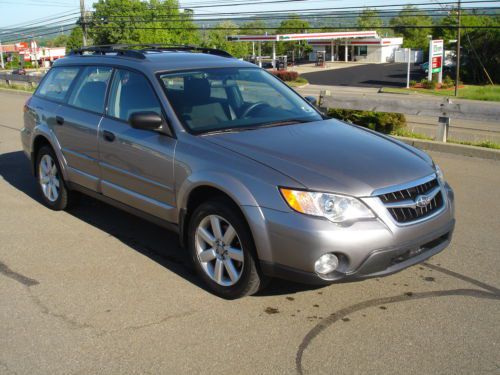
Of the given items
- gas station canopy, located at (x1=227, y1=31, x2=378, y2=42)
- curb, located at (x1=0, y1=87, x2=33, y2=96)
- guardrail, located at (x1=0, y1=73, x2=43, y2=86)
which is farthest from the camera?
gas station canopy, located at (x1=227, y1=31, x2=378, y2=42)

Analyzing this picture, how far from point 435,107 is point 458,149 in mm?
1019

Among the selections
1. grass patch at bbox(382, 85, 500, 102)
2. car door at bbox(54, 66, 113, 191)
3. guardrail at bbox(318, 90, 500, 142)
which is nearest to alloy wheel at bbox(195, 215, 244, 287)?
car door at bbox(54, 66, 113, 191)

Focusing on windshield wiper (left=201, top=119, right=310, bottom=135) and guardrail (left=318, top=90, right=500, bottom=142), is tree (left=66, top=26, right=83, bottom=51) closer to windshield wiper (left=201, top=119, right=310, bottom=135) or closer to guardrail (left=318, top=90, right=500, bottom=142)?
guardrail (left=318, top=90, right=500, bottom=142)

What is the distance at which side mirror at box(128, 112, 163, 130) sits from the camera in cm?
449

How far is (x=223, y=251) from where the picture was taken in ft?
13.8

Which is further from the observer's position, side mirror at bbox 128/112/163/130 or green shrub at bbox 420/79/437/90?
green shrub at bbox 420/79/437/90

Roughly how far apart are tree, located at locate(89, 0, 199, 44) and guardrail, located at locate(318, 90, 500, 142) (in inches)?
3095

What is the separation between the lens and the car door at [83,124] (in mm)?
5504

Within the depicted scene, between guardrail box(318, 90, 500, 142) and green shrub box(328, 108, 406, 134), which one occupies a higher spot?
guardrail box(318, 90, 500, 142)

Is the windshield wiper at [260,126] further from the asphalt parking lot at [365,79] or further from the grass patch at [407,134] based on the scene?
the asphalt parking lot at [365,79]

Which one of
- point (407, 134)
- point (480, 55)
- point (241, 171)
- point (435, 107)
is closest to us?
point (241, 171)

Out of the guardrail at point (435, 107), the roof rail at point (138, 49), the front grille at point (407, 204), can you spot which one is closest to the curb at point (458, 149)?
the guardrail at point (435, 107)

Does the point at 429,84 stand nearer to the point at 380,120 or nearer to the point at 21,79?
the point at 21,79

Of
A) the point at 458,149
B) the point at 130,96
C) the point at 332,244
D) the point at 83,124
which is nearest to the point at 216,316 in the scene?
the point at 332,244
